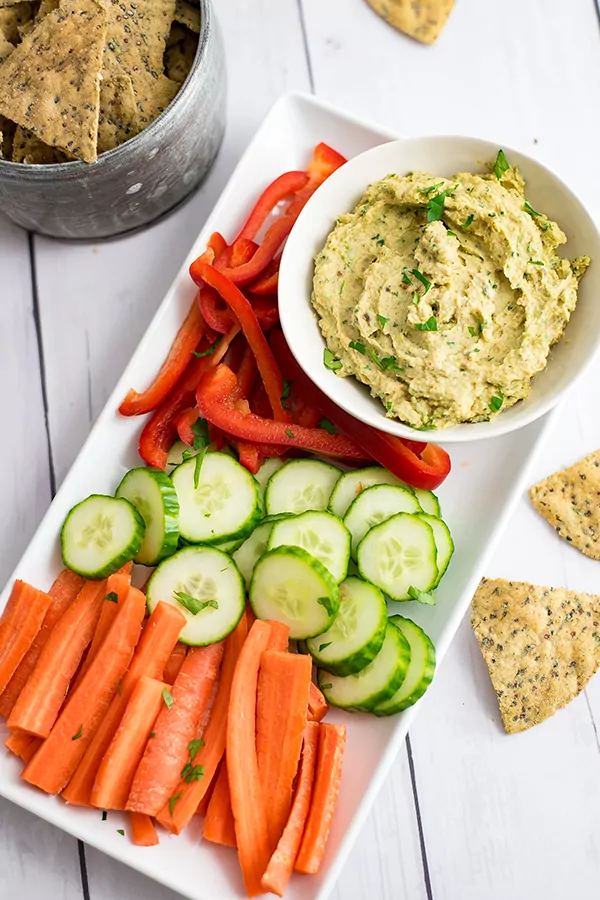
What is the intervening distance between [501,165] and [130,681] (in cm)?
169

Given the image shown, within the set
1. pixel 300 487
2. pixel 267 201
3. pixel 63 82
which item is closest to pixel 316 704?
pixel 300 487

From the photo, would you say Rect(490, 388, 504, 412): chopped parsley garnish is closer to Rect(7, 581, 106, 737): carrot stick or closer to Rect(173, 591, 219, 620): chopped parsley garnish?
Rect(173, 591, 219, 620): chopped parsley garnish

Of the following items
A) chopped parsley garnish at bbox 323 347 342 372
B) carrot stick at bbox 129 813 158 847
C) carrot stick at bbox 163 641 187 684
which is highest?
chopped parsley garnish at bbox 323 347 342 372

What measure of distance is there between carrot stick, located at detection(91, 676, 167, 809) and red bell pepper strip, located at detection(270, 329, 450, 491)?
87 cm

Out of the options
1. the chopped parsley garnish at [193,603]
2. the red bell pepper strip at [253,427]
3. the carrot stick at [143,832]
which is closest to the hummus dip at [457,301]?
the red bell pepper strip at [253,427]

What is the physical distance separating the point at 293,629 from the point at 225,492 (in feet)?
1.40

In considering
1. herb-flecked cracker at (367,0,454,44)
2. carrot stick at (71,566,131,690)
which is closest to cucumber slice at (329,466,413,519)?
carrot stick at (71,566,131,690)

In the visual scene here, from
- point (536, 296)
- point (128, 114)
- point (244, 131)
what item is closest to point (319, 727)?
point (536, 296)

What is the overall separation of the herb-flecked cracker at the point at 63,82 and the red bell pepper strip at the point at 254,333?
1.54 feet

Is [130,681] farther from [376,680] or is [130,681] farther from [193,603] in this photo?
[376,680]

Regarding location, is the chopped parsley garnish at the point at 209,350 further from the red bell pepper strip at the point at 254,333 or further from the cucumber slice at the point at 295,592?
the cucumber slice at the point at 295,592

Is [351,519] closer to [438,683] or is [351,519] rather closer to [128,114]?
[438,683]

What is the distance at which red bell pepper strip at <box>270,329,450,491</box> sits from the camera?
245 centimetres

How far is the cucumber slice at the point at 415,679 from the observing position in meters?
2.32
